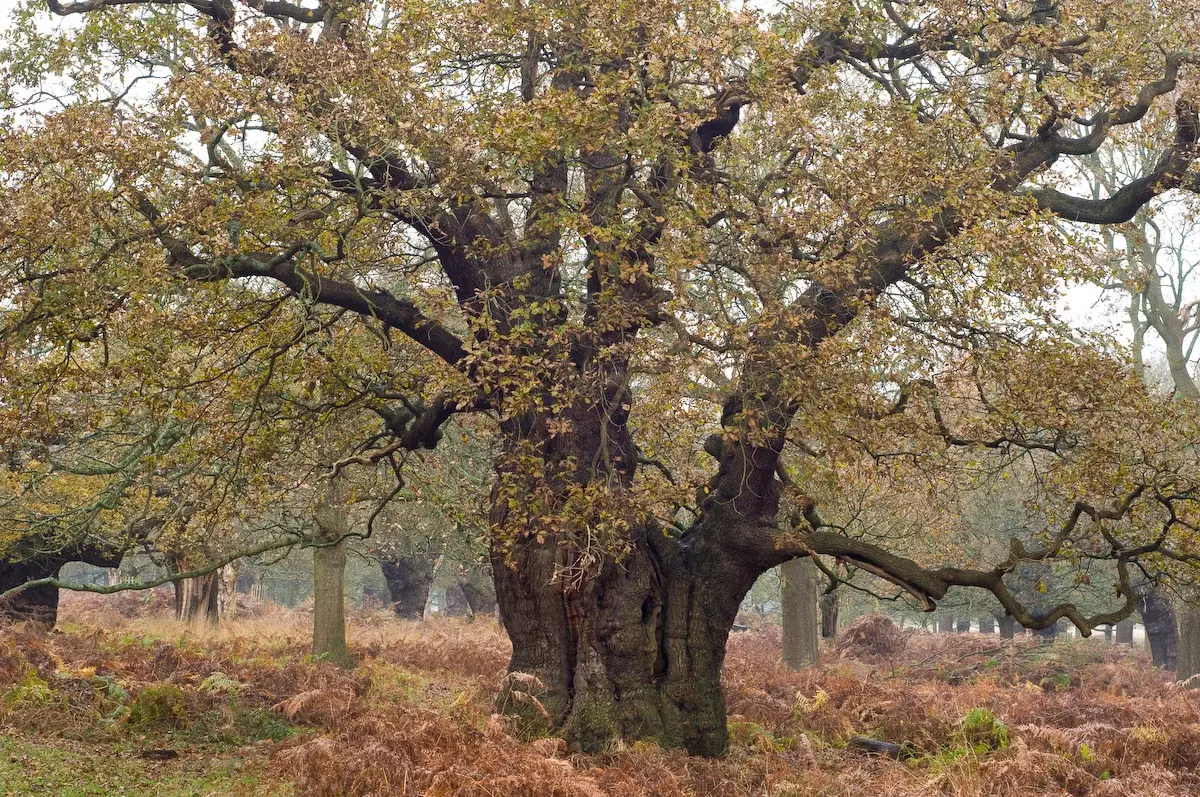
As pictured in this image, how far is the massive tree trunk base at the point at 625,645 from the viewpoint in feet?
36.0

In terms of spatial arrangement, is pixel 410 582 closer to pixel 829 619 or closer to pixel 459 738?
pixel 829 619

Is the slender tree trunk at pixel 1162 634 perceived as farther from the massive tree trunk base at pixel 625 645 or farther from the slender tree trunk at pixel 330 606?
the massive tree trunk base at pixel 625 645

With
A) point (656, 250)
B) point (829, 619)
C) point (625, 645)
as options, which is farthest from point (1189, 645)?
point (656, 250)

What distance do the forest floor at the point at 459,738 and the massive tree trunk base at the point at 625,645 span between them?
0.48 meters

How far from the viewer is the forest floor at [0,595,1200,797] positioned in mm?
8820

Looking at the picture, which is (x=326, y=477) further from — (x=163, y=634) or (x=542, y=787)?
(x=163, y=634)

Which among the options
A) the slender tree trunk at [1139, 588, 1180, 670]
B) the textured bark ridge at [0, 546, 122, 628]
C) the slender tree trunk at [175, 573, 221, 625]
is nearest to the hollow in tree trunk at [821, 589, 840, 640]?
the slender tree trunk at [1139, 588, 1180, 670]

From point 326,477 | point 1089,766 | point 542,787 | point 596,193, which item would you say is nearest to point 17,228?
point 326,477

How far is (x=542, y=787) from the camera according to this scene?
323 inches

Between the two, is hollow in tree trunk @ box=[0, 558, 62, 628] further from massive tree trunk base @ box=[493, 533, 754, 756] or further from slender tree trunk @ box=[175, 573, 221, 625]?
massive tree trunk base @ box=[493, 533, 754, 756]

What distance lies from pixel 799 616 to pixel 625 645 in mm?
12988

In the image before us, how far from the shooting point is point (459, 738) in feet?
30.0

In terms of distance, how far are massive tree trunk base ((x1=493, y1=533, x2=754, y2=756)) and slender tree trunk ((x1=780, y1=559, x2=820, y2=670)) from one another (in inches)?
458

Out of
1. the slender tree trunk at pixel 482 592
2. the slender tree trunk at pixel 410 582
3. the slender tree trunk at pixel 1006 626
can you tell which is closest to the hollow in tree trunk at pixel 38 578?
the slender tree trunk at pixel 482 592
